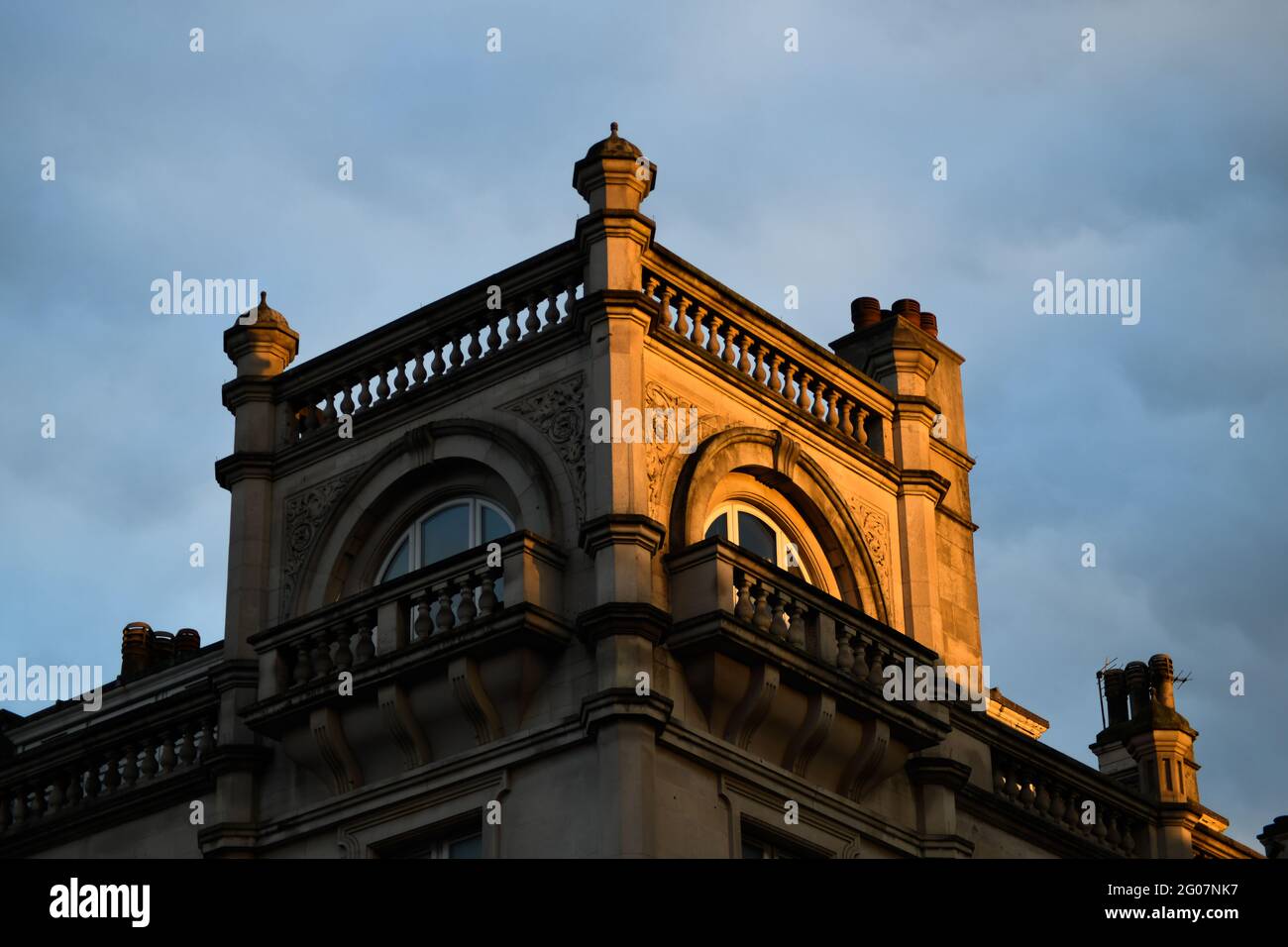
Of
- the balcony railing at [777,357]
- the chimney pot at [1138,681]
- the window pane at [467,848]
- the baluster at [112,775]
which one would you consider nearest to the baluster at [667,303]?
the balcony railing at [777,357]

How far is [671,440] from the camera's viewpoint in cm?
3244

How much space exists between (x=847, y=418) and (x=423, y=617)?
23.4 ft

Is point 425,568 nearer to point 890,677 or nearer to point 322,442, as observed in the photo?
point 322,442

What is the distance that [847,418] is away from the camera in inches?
1412

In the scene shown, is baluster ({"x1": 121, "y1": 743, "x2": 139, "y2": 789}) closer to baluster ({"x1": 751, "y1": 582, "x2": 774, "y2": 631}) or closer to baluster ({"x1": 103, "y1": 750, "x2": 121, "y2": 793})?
baluster ({"x1": 103, "y1": 750, "x2": 121, "y2": 793})

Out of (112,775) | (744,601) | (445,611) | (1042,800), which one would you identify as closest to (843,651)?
(744,601)

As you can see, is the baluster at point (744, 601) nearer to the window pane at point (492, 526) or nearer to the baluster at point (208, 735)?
the window pane at point (492, 526)

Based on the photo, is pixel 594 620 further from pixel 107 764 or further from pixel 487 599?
pixel 107 764

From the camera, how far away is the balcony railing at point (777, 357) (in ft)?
110

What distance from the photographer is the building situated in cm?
3083

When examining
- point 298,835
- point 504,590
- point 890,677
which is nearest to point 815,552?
point 890,677

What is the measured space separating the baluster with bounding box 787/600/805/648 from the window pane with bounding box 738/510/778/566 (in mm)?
1469
